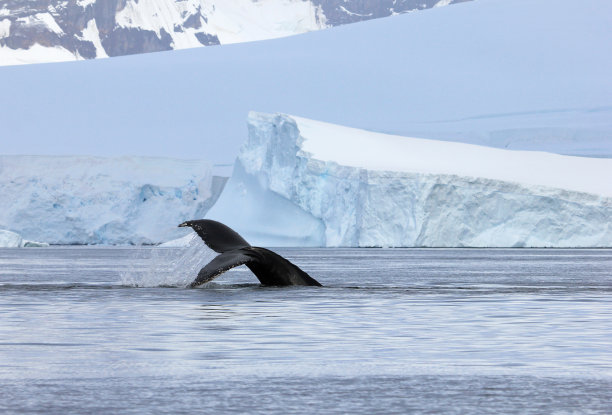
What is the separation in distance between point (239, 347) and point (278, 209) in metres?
35.6

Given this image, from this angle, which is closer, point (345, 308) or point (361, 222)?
point (345, 308)

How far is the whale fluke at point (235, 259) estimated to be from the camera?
1403cm

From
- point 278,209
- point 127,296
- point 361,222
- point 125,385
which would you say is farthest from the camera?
point 278,209

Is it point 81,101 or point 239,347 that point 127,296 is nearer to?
point 239,347

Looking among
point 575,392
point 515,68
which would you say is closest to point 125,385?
point 575,392

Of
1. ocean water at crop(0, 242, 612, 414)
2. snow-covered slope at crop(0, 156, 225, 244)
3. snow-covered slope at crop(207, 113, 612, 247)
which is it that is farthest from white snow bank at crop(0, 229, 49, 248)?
ocean water at crop(0, 242, 612, 414)

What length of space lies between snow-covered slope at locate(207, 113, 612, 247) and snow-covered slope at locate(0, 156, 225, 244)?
4711 mm

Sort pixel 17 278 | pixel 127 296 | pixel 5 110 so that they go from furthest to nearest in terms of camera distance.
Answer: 1. pixel 5 110
2. pixel 17 278
3. pixel 127 296

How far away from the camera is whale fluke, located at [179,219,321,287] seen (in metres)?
14.0

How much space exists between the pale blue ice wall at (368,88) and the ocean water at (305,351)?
4939 cm

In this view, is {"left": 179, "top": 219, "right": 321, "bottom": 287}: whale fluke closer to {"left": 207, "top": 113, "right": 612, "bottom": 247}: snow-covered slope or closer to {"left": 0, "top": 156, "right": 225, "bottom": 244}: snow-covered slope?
{"left": 207, "top": 113, "right": 612, "bottom": 247}: snow-covered slope

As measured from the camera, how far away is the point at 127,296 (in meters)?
15.1

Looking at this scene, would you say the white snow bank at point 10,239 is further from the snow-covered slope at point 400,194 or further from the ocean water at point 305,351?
the ocean water at point 305,351

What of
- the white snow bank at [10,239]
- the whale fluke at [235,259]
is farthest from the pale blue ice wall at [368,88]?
the whale fluke at [235,259]
